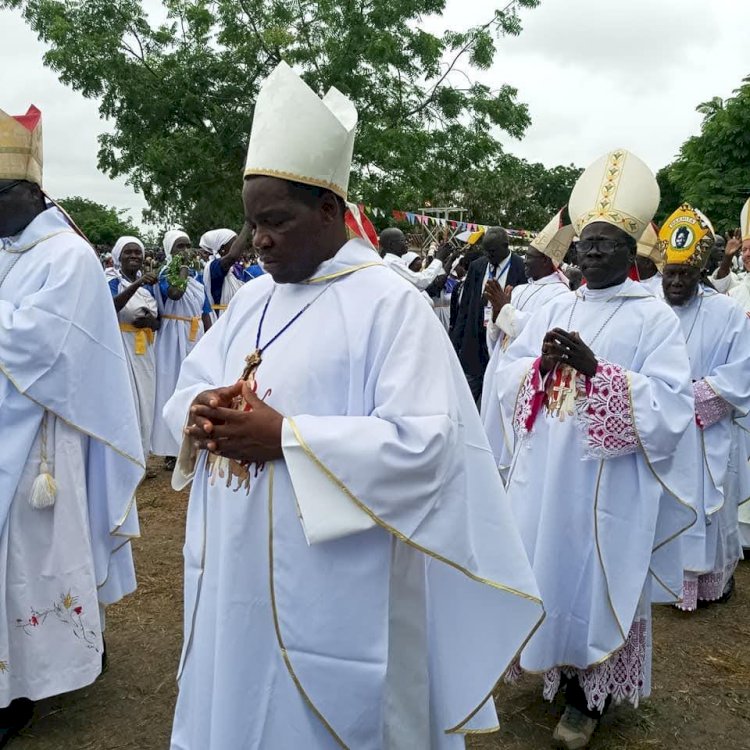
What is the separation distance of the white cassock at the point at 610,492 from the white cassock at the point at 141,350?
540cm

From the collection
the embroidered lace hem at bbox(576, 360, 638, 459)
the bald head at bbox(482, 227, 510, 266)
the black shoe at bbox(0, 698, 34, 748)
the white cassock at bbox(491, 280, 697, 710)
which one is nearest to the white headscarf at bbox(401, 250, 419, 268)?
the bald head at bbox(482, 227, 510, 266)

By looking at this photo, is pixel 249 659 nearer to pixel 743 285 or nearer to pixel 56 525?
pixel 56 525

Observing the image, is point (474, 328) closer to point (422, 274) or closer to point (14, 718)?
point (422, 274)

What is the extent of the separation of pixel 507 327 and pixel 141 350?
14.0 ft

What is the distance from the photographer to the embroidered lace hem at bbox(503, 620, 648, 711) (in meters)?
3.61

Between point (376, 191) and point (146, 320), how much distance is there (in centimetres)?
876

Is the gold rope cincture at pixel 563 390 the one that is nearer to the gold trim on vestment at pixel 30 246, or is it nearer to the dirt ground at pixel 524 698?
the dirt ground at pixel 524 698

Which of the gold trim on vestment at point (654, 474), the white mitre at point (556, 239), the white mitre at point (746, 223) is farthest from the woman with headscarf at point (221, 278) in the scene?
the gold trim on vestment at point (654, 474)

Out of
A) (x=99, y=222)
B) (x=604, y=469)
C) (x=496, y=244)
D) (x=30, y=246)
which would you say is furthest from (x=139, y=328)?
(x=99, y=222)

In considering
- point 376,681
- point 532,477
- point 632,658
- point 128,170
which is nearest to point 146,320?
point 532,477

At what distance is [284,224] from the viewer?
230 cm

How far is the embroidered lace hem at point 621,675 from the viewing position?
11.8 feet

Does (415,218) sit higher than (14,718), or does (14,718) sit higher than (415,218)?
(415,218)

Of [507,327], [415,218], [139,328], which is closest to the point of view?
[507,327]
